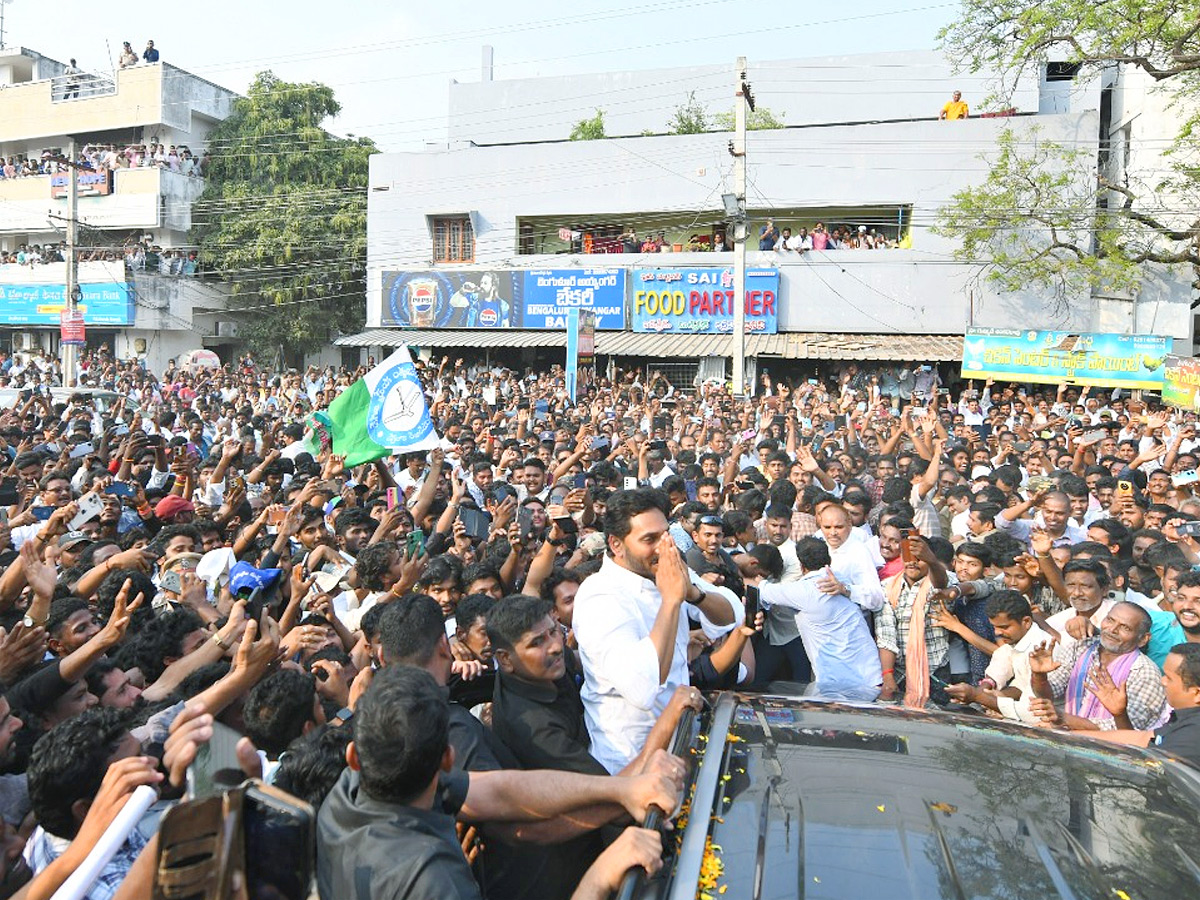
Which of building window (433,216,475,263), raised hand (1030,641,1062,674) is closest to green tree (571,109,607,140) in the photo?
building window (433,216,475,263)

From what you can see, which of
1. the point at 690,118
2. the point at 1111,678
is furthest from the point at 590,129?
the point at 1111,678

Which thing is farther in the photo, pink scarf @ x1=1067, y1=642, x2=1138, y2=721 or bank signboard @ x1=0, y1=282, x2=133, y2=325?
bank signboard @ x1=0, y1=282, x2=133, y2=325

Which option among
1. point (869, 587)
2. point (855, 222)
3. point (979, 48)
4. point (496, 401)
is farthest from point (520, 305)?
point (869, 587)

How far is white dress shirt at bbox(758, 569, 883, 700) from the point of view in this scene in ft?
14.9

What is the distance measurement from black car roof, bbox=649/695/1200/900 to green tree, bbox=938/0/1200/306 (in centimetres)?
1783

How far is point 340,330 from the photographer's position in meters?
34.5

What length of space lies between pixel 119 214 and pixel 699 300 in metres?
22.0

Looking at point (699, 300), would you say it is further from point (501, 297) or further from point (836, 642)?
point (836, 642)

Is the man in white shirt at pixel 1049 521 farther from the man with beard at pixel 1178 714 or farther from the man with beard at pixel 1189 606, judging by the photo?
the man with beard at pixel 1178 714

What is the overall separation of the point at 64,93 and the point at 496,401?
27.3 m

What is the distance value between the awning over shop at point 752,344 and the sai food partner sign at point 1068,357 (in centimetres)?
478

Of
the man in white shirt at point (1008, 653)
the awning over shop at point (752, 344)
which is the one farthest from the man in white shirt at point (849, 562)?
the awning over shop at point (752, 344)

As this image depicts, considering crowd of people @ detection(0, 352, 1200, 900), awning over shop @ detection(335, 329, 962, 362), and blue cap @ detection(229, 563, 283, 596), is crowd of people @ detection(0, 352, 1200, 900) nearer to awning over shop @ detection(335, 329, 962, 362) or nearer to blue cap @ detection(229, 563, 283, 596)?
blue cap @ detection(229, 563, 283, 596)

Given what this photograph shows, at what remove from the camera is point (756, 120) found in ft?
93.0
